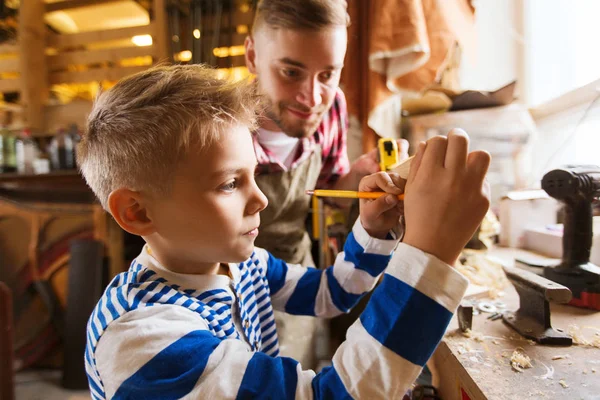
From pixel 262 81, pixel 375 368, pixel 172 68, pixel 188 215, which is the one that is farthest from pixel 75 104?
pixel 375 368

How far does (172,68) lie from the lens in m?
0.56

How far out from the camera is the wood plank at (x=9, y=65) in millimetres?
1842

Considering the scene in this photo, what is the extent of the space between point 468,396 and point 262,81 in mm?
693

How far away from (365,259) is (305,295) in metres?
0.16

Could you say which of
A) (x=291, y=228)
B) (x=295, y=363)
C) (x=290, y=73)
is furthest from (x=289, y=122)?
(x=295, y=363)

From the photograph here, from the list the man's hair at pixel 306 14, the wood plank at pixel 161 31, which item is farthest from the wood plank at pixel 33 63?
the man's hair at pixel 306 14

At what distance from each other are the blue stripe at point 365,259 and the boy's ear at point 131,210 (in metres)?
0.35

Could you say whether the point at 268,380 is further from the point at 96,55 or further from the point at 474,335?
the point at 96,55

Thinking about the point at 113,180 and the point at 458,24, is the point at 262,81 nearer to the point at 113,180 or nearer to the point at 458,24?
the point at 113,180

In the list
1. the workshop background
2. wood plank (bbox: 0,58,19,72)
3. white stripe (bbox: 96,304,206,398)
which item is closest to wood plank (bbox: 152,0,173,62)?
the workshop background

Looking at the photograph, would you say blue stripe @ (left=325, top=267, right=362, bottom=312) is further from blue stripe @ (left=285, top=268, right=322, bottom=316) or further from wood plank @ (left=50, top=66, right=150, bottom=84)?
wood plank @ (left=50, top=66, right=150, bottom=84)

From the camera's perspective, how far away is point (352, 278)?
692 mm

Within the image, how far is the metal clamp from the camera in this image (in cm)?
50

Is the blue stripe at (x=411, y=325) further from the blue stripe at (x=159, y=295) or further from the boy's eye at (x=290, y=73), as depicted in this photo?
the boy's eye at (x=290, y=73)
